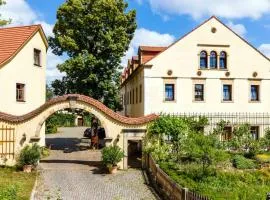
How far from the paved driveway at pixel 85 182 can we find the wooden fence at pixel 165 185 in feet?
1.99

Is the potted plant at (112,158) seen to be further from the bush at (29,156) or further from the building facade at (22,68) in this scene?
the building facade at (22,68)

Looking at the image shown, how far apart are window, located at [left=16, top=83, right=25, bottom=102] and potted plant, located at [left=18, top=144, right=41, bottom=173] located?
593cm

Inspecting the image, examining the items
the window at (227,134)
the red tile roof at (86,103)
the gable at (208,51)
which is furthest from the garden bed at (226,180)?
the gable at (208,51)

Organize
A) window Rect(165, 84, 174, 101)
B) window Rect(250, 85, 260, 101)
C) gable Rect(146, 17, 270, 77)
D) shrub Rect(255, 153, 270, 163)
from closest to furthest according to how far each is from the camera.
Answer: shrub Rect(255, 153, 270, 163) < gable Rect(146, 17, 270, 77) < window Rect(165, 84, 174, 101) < window Rect(250, 85, 260, 101)

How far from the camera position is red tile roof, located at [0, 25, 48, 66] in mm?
29688

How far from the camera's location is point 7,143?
2656cm

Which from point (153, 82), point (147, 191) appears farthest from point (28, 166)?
point (153, 82)

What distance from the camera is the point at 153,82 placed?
111ft

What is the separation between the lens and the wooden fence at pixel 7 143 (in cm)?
2653

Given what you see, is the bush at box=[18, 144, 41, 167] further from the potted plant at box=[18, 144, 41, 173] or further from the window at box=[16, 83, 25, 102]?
the window at box=[16, 83, 25, 102]

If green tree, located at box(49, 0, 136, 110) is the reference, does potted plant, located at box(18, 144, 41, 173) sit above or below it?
below

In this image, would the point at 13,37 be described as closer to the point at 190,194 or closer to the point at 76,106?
the point at 76,106

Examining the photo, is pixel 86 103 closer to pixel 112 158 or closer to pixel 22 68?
pixel 112 158

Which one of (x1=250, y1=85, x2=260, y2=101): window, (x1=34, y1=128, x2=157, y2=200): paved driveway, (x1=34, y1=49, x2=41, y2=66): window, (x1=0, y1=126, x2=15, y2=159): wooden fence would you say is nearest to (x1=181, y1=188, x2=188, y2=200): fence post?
(x1=34, y1=128, x2=157, y2=200): paved driveway
